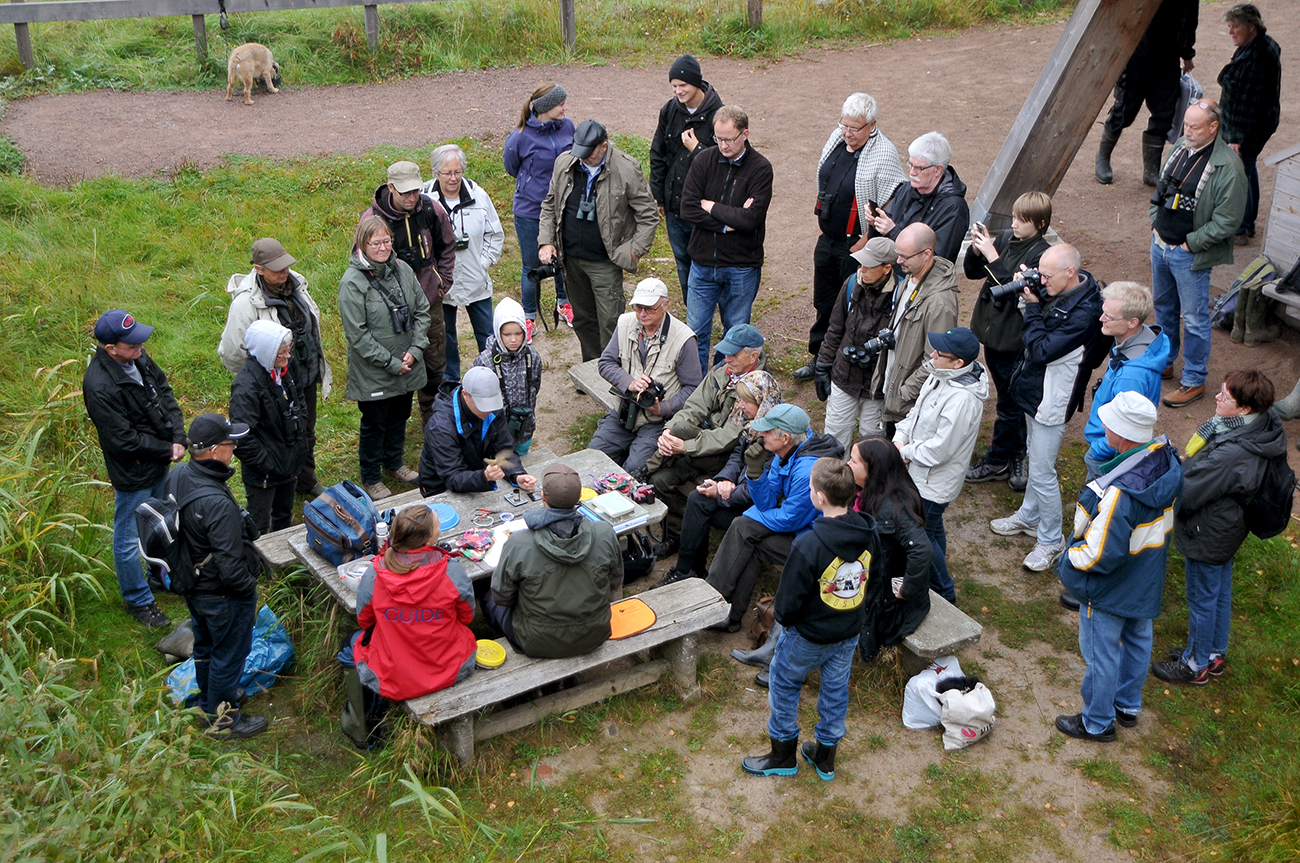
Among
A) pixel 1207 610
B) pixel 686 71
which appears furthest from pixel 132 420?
pixel 1207 610

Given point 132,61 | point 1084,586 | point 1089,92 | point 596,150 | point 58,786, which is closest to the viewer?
point 58,786

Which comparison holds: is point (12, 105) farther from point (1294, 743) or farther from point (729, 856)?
point (1294, 743)

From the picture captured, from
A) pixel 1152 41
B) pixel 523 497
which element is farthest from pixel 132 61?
pixel 1152 41

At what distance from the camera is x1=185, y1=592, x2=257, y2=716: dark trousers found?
470cm

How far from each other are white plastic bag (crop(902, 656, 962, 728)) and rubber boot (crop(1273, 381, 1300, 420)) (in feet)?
11.6

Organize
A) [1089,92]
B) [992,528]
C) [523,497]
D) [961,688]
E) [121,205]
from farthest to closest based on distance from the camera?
[121,205] < [1089,92] < [992,528] < [523,497] < [961,688]

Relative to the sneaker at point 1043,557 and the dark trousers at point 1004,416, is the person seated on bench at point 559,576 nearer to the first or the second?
the sneaker at point 1043,557

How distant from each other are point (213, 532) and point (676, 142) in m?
4.86

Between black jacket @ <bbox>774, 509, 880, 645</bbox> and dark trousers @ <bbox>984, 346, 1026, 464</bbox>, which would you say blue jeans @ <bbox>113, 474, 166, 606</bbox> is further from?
dark trousers @ <bbox>984, 346, 1026, 464</bbox>

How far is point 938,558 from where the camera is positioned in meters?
5.48

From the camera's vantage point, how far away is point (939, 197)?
259 inches

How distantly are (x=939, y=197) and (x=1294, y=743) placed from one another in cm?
363

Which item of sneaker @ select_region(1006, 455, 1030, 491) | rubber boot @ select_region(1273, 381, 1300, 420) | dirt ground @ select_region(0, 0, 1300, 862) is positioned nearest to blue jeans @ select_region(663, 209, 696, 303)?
dirt ground @ select_region(0, 0, 1300, 862)

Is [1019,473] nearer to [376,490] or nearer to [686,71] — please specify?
[686,71]
